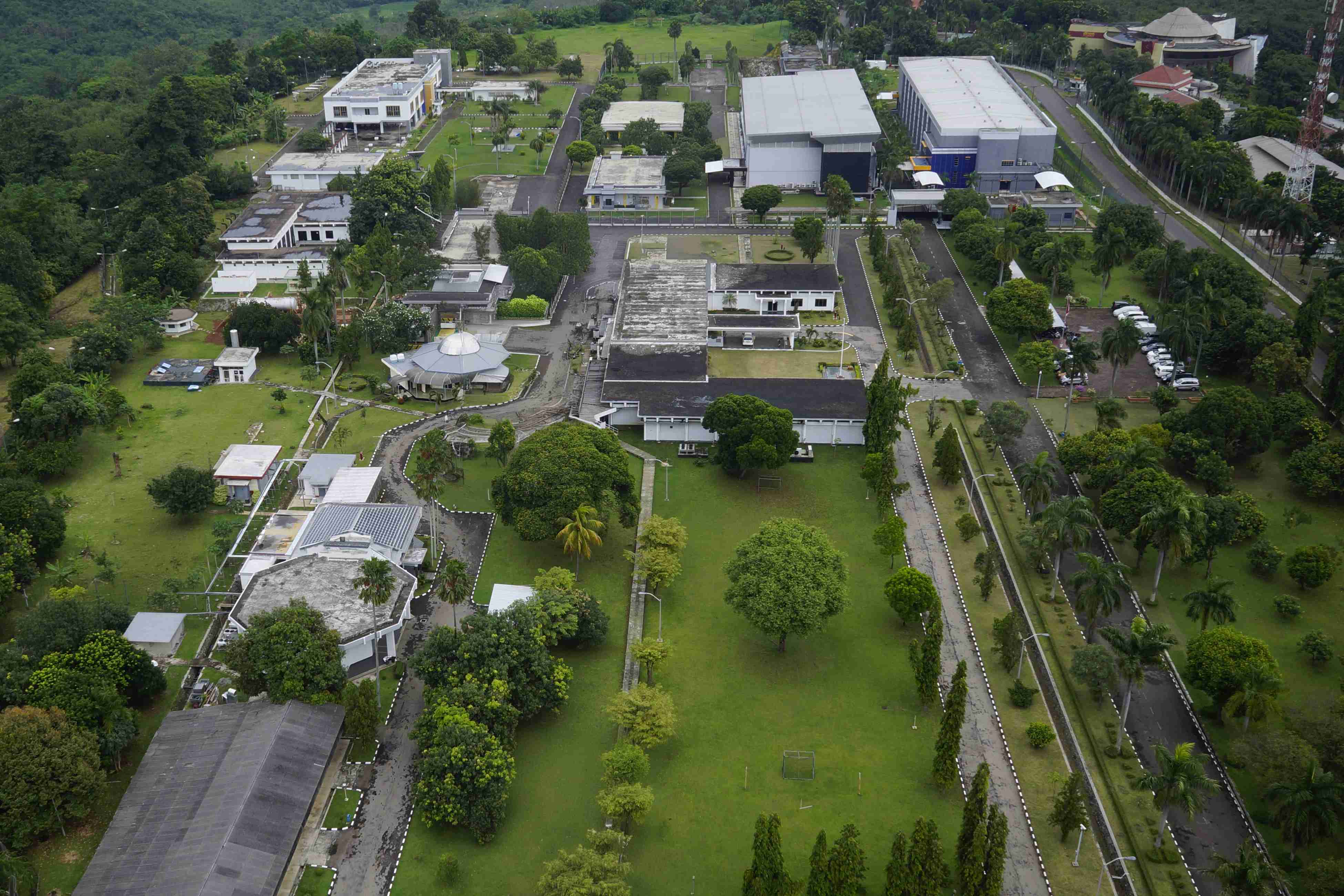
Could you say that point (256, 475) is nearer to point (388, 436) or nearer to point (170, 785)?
point (388, 436)

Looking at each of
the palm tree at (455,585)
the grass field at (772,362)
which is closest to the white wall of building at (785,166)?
the grass field at (772,362)

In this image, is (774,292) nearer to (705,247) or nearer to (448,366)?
(705,247)

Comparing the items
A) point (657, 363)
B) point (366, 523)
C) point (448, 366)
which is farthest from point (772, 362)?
point (366, 523)

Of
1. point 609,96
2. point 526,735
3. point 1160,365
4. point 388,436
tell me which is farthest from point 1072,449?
point 609,96

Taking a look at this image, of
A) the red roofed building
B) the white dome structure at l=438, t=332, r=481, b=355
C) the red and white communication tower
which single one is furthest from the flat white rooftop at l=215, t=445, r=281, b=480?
the red roofed building

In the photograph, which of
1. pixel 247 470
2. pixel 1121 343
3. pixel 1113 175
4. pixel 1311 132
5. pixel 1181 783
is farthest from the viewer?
pixel 1113 175

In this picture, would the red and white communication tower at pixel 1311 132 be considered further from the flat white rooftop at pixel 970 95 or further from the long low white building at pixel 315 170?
the long low white building at pixel 315 170
